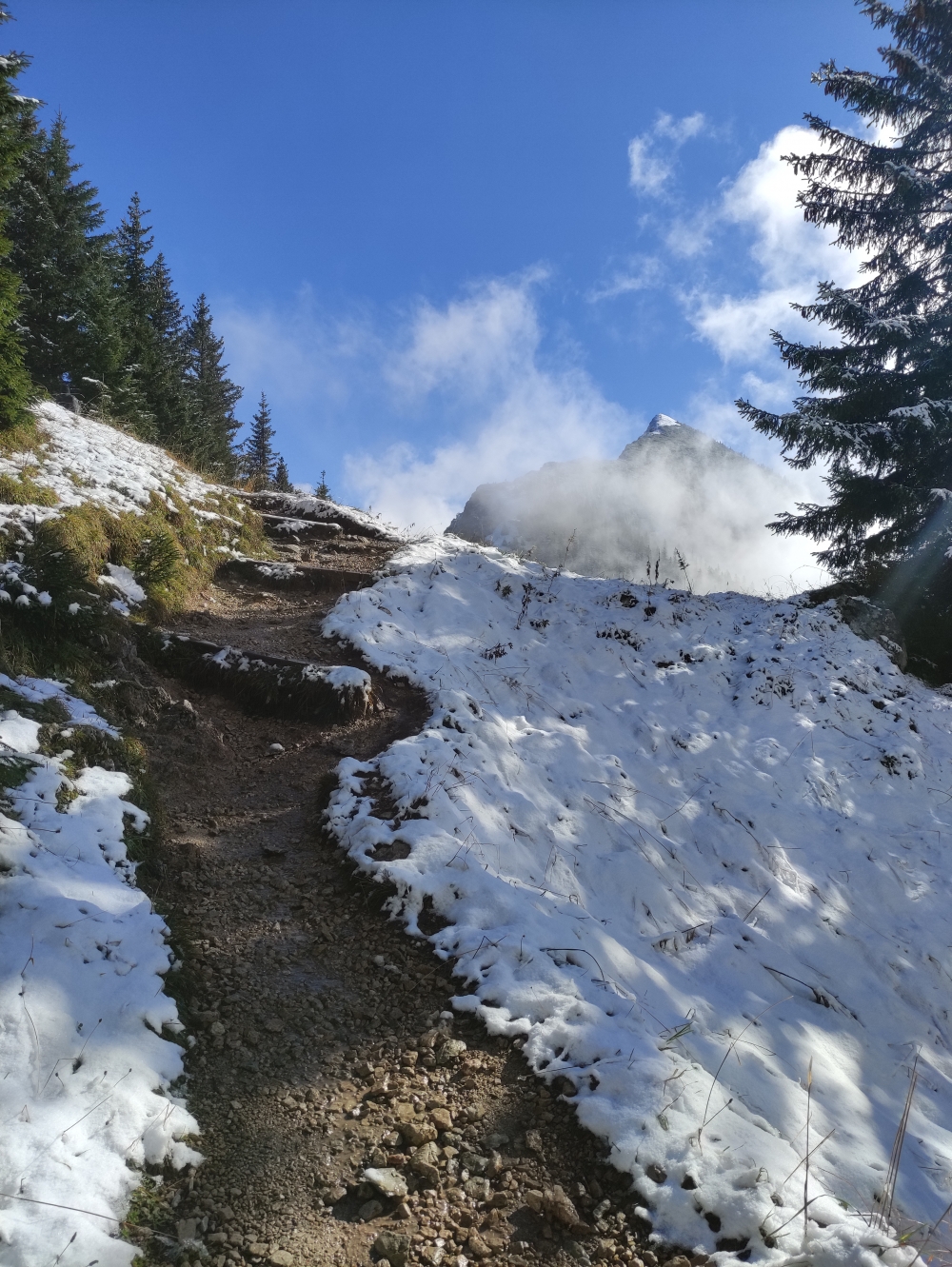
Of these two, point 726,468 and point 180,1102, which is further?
point 726,468

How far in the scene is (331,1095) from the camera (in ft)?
10.2

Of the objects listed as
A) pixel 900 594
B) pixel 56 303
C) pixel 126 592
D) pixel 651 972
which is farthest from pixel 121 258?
pixel 651 972

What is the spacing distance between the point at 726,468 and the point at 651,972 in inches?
2955

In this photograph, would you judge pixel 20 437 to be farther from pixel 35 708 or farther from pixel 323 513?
pixel 323 513

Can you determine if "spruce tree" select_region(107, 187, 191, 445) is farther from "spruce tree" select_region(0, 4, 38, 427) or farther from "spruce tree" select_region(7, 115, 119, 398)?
"spruce tree" select_region(0, 4, 38, 427)

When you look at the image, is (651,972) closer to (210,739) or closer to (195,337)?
(210,739)

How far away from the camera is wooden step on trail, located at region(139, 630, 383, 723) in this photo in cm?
691

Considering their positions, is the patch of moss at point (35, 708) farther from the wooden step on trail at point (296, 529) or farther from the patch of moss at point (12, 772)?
the wooden step on trail at point (296, 529)

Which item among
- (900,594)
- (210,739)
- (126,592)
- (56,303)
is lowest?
(210,739)

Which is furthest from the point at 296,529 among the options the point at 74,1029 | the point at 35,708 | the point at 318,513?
the point at 74,1029

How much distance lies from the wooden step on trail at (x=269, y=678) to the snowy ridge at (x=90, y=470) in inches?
81.1

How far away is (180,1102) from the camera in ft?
9.46

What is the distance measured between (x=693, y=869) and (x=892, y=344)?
1065 cm

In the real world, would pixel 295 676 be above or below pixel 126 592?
below
